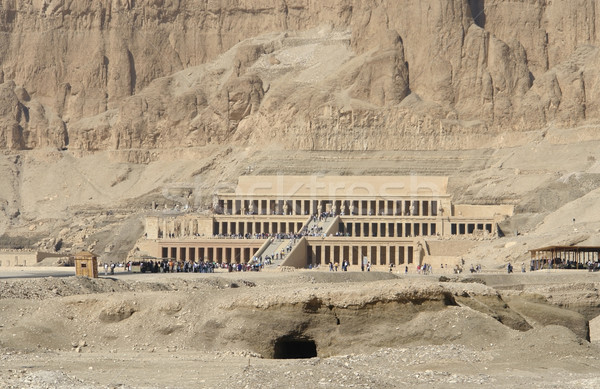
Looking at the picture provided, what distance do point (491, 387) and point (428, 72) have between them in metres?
116

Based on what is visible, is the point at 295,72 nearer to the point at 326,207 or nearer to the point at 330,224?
the point at 326,207

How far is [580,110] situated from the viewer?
141 m

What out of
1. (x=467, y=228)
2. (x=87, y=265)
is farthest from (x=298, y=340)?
(x=467, y=228)

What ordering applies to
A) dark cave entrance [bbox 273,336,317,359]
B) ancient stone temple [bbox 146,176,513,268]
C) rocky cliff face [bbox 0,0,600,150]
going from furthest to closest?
rocky cliff face [bbox 0,0,600,150], ancient stone temple [bbox 146,176,513,268], dark cave entrance [bbox 273,336,317,359]

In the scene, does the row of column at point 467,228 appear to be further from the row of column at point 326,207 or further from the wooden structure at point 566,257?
the wooden structure at point 566,257

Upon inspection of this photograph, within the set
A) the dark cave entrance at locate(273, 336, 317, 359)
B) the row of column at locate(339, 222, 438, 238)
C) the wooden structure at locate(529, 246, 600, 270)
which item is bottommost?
the row of column at locate(339, 222, 438, 238)

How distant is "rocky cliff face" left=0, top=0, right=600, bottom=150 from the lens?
146 m

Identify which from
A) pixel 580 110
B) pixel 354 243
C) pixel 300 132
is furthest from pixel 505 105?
pixel 354 243

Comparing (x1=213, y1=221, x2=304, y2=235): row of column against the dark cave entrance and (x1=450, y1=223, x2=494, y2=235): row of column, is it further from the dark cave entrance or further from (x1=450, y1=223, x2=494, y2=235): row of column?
the dark cave entrance

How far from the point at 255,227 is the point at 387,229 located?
1259 centimetres

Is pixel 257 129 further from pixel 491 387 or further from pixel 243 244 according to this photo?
pixel 491 387

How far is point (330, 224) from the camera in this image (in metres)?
114

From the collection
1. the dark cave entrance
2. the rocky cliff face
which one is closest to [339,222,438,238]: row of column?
the rocky cliff face

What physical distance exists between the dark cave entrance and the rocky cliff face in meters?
98.7
